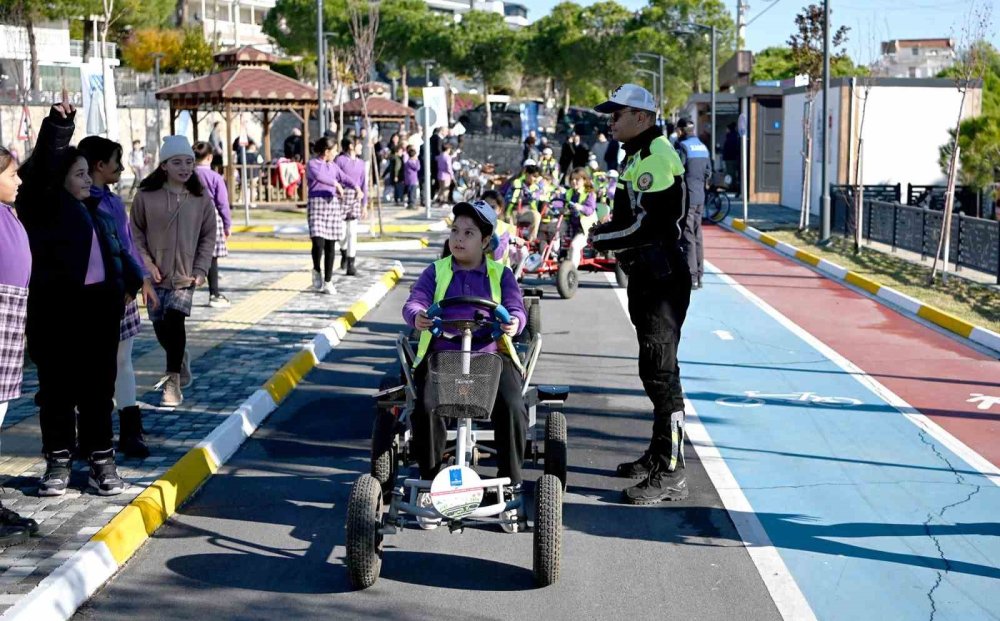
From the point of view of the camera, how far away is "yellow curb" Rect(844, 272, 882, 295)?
55.8 feet

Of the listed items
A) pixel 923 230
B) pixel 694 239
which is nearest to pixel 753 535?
Result: pixel 694 239

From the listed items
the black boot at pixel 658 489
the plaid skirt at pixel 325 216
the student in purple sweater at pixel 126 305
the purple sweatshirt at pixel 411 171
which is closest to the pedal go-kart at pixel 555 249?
the plaid skirt at pixel 325 216

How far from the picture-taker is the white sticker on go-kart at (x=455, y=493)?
5.75 meters

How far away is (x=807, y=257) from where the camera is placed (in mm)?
21266

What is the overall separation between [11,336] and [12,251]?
1.32 ft

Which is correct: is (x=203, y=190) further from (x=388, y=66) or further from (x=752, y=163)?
(x=388, y=66)

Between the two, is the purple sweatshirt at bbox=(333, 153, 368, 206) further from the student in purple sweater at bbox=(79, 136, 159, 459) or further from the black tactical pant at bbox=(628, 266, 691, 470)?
the black tactical pant at bbox=(628, 266, 691, 470)

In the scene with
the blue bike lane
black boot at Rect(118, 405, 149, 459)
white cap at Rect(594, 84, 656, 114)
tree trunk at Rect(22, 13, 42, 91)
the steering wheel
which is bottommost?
the blue bike lane

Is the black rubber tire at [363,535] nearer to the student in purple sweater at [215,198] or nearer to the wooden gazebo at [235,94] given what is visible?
the student in purple sweater at [215,198]

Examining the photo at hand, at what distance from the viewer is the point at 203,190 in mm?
9172

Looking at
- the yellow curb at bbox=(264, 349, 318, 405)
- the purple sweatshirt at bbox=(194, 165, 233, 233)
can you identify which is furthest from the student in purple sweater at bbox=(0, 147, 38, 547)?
the purple sweatshirt at bbox=(194, 165, 233, 233)

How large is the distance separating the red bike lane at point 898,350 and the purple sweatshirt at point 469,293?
3.30 metres

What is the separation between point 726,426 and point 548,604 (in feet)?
12.4

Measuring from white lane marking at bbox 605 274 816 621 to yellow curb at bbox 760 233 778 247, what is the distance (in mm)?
15625
